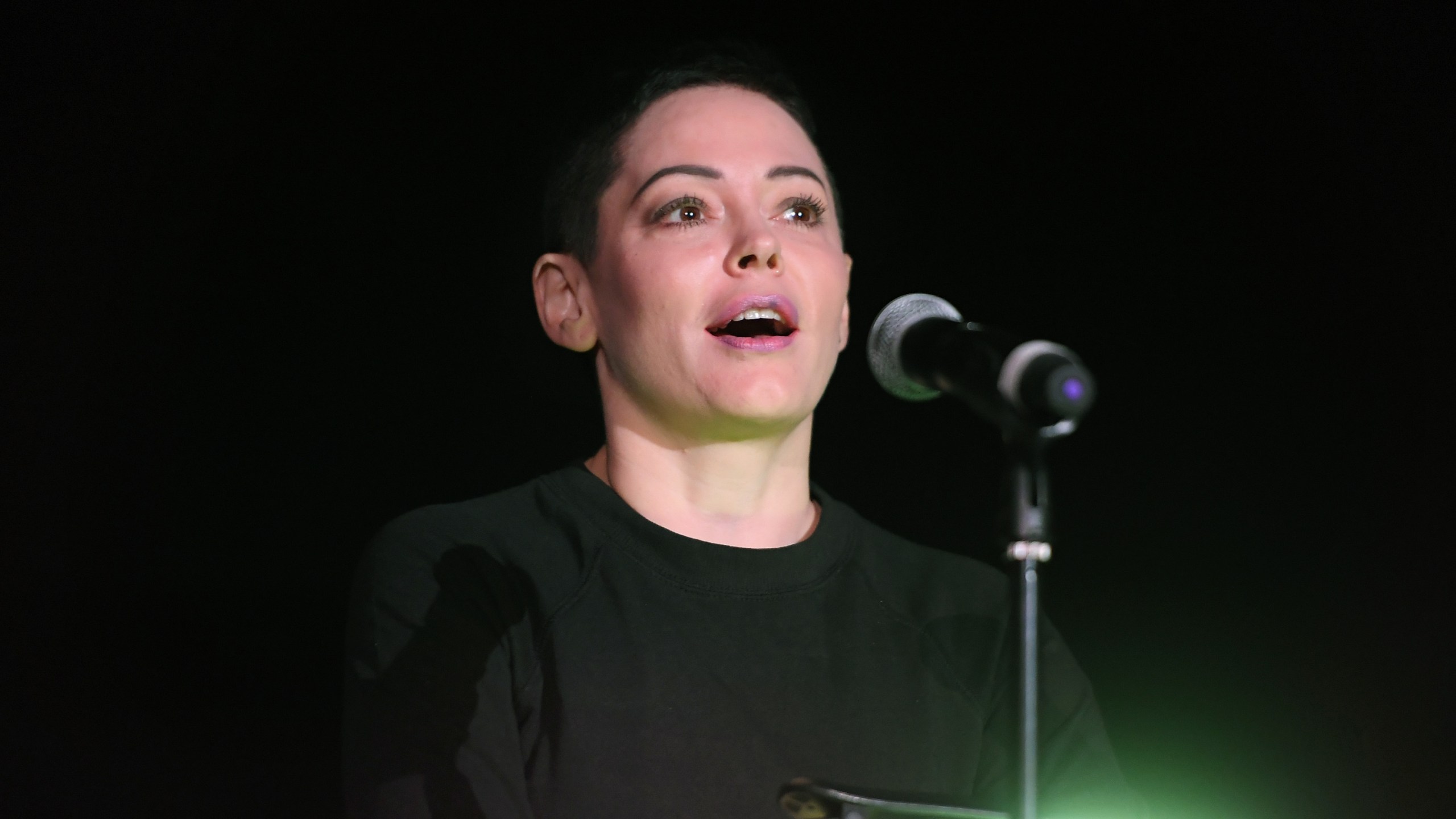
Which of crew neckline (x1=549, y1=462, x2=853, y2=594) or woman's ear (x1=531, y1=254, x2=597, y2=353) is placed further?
Result: woman's ear (x1=531, y1=254, x2=597, y2=353)

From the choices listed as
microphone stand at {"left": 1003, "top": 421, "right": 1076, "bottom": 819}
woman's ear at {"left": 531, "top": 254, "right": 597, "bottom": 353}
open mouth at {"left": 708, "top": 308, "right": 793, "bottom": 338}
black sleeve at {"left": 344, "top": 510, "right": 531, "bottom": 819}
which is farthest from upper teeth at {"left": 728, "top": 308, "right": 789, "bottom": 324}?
microphone stand at {"left": 1003, "top": 421, "right": 1076, "bottom": 819}

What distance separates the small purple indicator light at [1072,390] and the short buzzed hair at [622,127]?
1.06m

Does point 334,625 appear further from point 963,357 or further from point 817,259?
→ point 963,357

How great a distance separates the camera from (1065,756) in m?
1.82

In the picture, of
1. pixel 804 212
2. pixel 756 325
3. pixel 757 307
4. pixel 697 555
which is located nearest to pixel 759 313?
pixel 757 307

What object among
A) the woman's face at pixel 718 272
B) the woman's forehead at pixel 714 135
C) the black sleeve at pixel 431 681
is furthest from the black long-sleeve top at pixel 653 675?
the woman's forehead at pixel 714 135

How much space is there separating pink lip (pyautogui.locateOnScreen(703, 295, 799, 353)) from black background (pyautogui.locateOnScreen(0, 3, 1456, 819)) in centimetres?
57

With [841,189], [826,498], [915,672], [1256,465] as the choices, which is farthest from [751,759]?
[1256,465]

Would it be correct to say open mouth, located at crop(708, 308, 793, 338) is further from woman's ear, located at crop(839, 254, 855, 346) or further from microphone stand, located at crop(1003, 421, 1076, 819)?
microphone stand, located at crop(1003, 421, 1076, 819)

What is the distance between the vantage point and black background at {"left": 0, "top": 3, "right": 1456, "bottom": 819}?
1956 millimetres

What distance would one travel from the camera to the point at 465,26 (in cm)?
224

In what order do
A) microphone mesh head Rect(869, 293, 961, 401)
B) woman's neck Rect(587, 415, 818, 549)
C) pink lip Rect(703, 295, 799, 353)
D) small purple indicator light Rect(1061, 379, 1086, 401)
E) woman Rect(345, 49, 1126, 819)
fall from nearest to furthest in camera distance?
small purple indicator light Rect(1061, 379, 1086, 401) → microphone mesh head Rect(869, 293, 961, 401) → woman Rect(345, 49, 1126, 819) → pink lip Rect(703, 295, 799, 353) → woman's neck Rect(587, 415, 818, 549)

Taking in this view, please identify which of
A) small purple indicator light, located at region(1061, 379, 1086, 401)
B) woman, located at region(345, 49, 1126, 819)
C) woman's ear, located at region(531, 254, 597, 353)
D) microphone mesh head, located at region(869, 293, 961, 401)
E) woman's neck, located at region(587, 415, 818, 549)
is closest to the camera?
small purple indicator light, located at region(1061, 379, 1086, 401)

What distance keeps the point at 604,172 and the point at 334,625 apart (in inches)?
36.9
